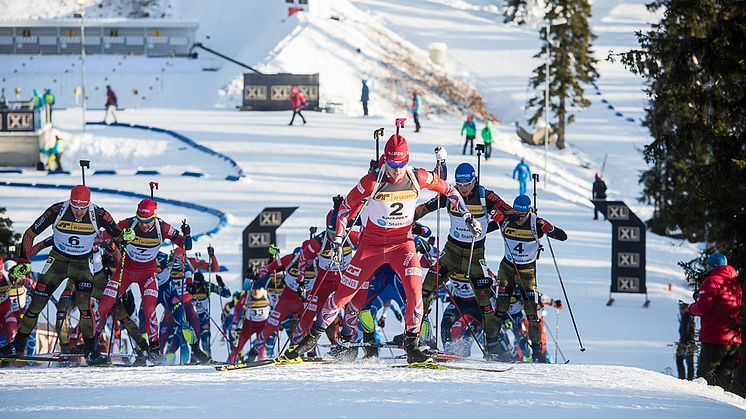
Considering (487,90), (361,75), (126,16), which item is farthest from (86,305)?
(126,16)

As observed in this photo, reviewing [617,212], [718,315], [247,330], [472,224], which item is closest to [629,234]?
[617,212]

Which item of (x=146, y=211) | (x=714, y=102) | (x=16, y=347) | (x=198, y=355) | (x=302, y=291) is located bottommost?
(x=198, y=355)

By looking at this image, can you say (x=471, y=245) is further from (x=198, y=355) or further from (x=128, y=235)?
(x=198, y=355)

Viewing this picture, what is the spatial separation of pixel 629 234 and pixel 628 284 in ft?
3.17

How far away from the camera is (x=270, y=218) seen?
2070 cm

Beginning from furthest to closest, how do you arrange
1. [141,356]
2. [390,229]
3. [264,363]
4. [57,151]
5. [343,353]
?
[57,151], [141,356], [343,353], [264,363], [390,229]

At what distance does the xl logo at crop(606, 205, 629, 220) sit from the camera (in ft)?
69.6

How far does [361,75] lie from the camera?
52312 millimetres

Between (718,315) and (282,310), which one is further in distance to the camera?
(282,310)

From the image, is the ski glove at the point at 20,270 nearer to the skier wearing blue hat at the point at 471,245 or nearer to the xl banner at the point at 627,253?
the skier wearing blue hat at the point at 471,245

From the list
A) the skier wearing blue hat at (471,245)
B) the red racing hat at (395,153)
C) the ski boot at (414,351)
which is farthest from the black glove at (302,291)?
the red racing hat at (395,153)

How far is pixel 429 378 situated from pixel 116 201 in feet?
65.0

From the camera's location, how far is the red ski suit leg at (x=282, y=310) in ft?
50.2

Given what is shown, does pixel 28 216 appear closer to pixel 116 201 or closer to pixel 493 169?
pixel 116 201
